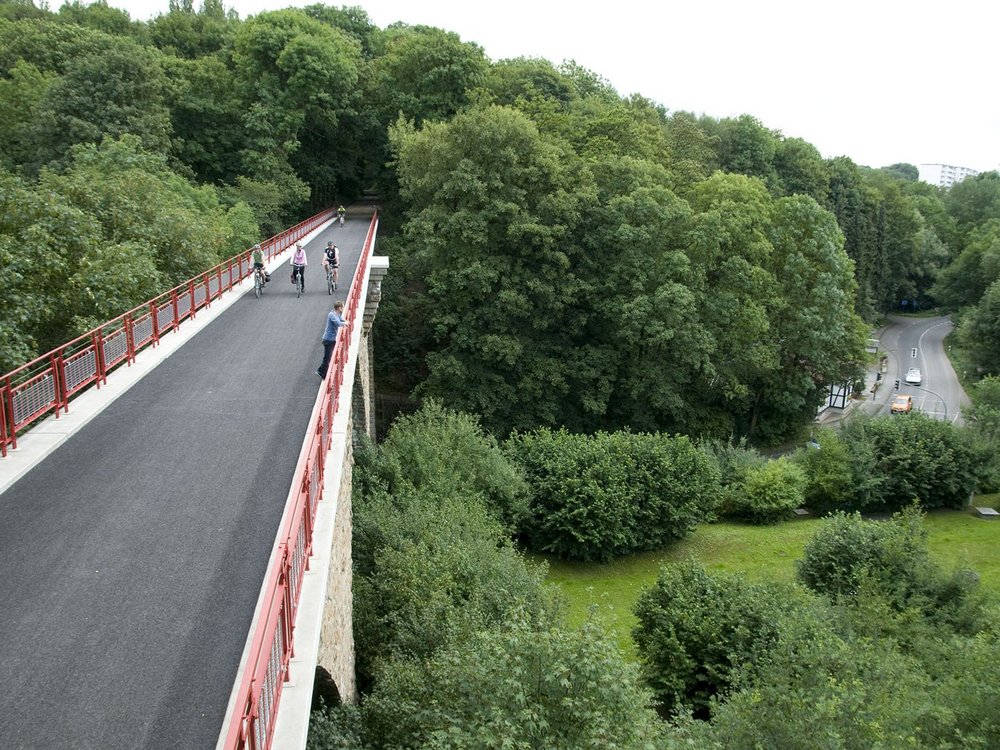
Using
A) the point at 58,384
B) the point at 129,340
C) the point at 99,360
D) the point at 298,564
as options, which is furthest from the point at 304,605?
the point at 129,340

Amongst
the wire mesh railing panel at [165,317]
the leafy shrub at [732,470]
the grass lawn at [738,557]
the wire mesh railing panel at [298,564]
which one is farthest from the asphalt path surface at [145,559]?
the leafy shrub at [732,470]

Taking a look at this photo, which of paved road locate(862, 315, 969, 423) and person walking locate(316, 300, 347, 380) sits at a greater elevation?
person walking locate(316, 300, 347, 380)

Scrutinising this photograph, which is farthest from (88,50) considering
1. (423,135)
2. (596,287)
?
(596,287)

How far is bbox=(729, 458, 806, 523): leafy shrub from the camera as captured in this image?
89.1 ft

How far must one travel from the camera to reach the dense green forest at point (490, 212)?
29.0m

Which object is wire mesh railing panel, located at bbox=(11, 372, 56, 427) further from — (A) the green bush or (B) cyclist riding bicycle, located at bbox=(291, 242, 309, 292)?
(A) the green bush

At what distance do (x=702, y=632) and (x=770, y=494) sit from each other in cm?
1293

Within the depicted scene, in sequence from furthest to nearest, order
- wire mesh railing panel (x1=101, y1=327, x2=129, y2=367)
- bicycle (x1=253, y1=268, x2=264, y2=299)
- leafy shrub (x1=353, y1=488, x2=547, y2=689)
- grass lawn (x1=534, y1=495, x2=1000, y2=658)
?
grass lawn (x1=534, y1=495, x2=1000, y2=658) → bicycle (x1=253, y1=268, x2=264, y2=299) → wire mesh railing panel (x1=101, y1=327, x2=129, y2=367) → leafy shrub (x1=353, y1=488, x2=547, y2=689)

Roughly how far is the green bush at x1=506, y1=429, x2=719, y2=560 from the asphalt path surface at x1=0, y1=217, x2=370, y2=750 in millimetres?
11340

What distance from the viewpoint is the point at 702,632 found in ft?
50.4

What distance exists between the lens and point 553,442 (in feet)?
81.3

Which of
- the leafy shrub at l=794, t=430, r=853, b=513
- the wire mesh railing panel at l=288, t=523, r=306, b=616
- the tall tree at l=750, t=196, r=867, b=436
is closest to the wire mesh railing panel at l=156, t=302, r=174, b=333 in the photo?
the wire mesh railing panel at l=288, t=523, r=306, b=616

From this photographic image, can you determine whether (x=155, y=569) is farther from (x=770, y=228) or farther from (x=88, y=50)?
(x=88, y=50)

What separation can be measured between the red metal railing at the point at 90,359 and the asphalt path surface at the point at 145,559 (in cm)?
63
